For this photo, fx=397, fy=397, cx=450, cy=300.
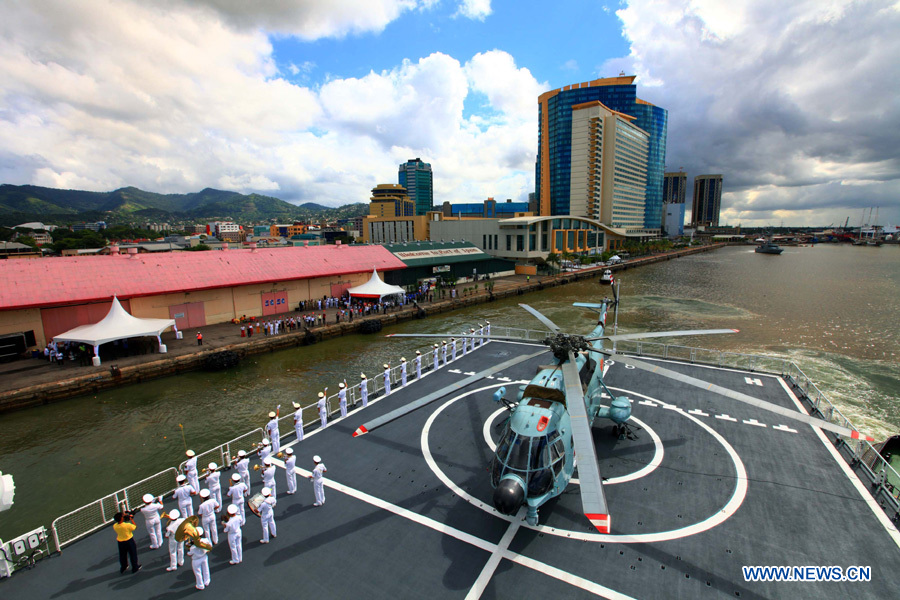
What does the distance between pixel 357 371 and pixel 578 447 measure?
959 inches

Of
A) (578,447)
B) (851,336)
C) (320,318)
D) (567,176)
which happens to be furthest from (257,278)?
(567,176)

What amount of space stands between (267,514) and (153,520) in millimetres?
3000

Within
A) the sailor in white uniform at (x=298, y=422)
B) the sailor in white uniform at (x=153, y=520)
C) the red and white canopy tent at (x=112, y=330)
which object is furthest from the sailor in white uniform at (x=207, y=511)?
the red and white canopy tent at (x=112, y=330)

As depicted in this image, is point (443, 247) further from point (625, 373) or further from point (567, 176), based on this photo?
point (567, 176)

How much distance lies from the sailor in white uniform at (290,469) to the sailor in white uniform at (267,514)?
68.2 inches

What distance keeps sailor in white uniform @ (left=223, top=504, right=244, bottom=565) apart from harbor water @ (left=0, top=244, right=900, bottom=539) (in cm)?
519

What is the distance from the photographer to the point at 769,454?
14789 millimetres

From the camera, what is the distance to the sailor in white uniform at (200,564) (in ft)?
30.7

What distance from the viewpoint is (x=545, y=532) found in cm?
1130

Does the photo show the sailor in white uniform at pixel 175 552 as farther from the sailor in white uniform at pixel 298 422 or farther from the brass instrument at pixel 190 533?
the sailor in white uniform at pixel 298 422

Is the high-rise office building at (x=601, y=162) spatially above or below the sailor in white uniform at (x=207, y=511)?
above

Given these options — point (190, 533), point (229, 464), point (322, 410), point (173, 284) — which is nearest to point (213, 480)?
point (190, 533)

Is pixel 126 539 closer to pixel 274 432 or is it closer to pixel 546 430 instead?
pixel 274 432

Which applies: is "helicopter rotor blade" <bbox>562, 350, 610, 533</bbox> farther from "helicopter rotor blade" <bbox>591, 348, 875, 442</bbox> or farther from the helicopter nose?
"helicopter rotor blade" <bbox>591, 348, 875, 442</bbox>
